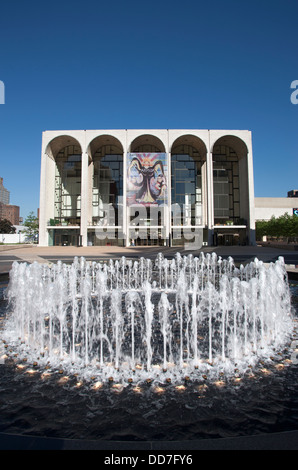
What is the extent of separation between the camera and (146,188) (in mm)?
34938

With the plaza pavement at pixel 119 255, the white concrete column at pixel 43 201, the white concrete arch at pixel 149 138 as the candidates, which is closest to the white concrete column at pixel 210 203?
the white concrete arch at pixel 149 138

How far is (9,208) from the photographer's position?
14400cm

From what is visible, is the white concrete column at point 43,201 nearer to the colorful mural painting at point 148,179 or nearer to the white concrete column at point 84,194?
the white concrete column at point 84,194

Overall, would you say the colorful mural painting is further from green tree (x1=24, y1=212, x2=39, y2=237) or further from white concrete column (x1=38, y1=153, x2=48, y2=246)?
green tree (x1=24, y1=212, x2=39, y2=237)

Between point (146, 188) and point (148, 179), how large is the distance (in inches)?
45.6

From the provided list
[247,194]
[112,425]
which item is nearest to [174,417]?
[112,425]

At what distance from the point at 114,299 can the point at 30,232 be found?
56.6 metres

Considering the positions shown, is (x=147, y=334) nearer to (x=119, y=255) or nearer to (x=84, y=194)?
(x=119, y=255)

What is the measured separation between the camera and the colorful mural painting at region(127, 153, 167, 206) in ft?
115

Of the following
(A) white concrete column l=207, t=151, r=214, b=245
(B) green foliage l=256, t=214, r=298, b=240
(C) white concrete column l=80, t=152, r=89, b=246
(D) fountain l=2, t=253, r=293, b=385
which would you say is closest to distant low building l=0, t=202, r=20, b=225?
(C) white concrete column l=80, t=152, r=89, b=246

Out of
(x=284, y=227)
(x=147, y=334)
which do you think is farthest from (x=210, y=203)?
(x=147, y=334)

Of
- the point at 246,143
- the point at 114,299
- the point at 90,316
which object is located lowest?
the point at 90,316

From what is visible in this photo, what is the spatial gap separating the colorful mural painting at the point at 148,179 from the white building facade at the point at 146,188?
125 millimetres

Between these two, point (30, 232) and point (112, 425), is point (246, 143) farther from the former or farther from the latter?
point (30, 232)
